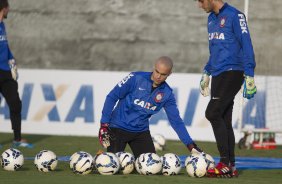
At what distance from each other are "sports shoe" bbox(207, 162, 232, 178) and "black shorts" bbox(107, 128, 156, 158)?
3.75 ft

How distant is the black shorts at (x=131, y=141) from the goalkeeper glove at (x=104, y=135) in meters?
0.53

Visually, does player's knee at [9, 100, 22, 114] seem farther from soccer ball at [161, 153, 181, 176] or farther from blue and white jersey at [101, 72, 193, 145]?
soccer ball at [161, 153, 181, 176]

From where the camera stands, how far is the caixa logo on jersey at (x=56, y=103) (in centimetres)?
1905

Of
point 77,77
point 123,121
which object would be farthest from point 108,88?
point 123,121

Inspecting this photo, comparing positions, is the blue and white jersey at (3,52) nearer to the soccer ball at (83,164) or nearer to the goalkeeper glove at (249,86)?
the soccer ball at (83,164)

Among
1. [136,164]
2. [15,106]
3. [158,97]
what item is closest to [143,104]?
[158,97]

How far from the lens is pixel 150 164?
1066cm

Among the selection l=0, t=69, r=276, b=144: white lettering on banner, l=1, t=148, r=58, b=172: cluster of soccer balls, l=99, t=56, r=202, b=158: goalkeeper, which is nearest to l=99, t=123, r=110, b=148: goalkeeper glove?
l=99, t=56, r=202, b=158: goalkeeper

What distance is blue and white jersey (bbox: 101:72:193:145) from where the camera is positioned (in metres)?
11.1

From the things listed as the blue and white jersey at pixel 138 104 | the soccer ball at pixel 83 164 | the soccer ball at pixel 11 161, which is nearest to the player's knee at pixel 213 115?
the blue and white jersey at pixel 138 104

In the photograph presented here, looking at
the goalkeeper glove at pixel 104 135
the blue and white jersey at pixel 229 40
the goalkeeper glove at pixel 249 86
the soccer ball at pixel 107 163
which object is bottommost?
the soccer ball at pixel 107 163

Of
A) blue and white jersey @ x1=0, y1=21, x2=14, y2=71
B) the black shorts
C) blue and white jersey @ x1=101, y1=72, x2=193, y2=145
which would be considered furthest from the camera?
blue and white jersey @ x1=0, y1=21, x2=14, y2=71

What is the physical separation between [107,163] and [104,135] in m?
0.42

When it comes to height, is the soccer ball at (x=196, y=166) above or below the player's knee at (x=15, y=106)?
below
